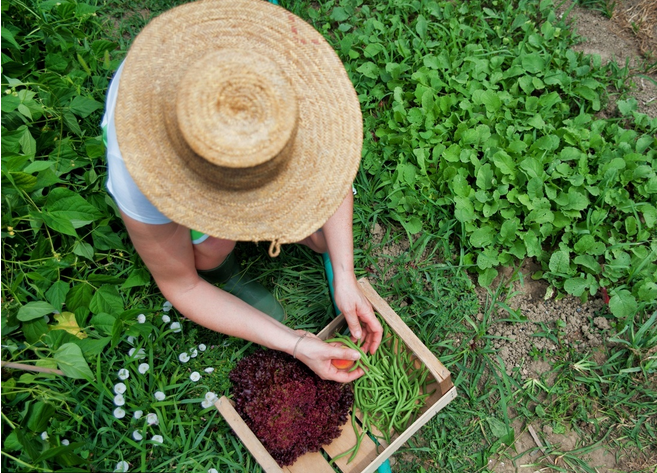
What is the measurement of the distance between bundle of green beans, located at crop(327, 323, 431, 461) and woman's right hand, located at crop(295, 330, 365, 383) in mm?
130

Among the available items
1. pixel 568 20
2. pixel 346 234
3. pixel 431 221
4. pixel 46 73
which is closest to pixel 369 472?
pixel 346 234

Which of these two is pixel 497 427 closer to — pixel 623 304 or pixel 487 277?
pixel 487 277

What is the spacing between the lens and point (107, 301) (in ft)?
8.23

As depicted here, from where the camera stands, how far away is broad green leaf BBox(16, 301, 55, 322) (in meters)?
2.28

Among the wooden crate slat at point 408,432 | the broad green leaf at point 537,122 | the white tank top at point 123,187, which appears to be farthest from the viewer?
the broad green leaf at point 537,122

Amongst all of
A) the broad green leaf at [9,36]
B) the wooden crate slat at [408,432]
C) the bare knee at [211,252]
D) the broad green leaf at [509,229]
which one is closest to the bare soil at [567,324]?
the broad green leaf at [509,229]

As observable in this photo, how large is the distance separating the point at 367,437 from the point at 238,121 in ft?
5.48

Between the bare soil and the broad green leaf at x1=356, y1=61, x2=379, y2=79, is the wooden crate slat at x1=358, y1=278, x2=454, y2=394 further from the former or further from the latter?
the broad green leaf at x1=356, y1=61, x2=379, y2=79

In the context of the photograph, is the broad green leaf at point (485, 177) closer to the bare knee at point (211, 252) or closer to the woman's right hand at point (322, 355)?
the woman's right hand at point (322, 355)

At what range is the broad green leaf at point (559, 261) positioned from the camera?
2.68 m

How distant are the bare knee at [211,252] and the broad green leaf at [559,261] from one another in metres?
1.57

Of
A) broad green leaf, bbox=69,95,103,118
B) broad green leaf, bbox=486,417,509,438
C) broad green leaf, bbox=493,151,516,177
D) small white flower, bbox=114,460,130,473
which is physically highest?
broad green leaf, bbox=493,151,516,177

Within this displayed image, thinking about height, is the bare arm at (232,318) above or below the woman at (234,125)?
below

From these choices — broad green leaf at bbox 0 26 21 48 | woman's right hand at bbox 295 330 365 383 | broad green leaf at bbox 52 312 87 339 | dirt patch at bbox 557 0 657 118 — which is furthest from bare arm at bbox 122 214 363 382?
dirt patch at bbox 557 0 657 118
